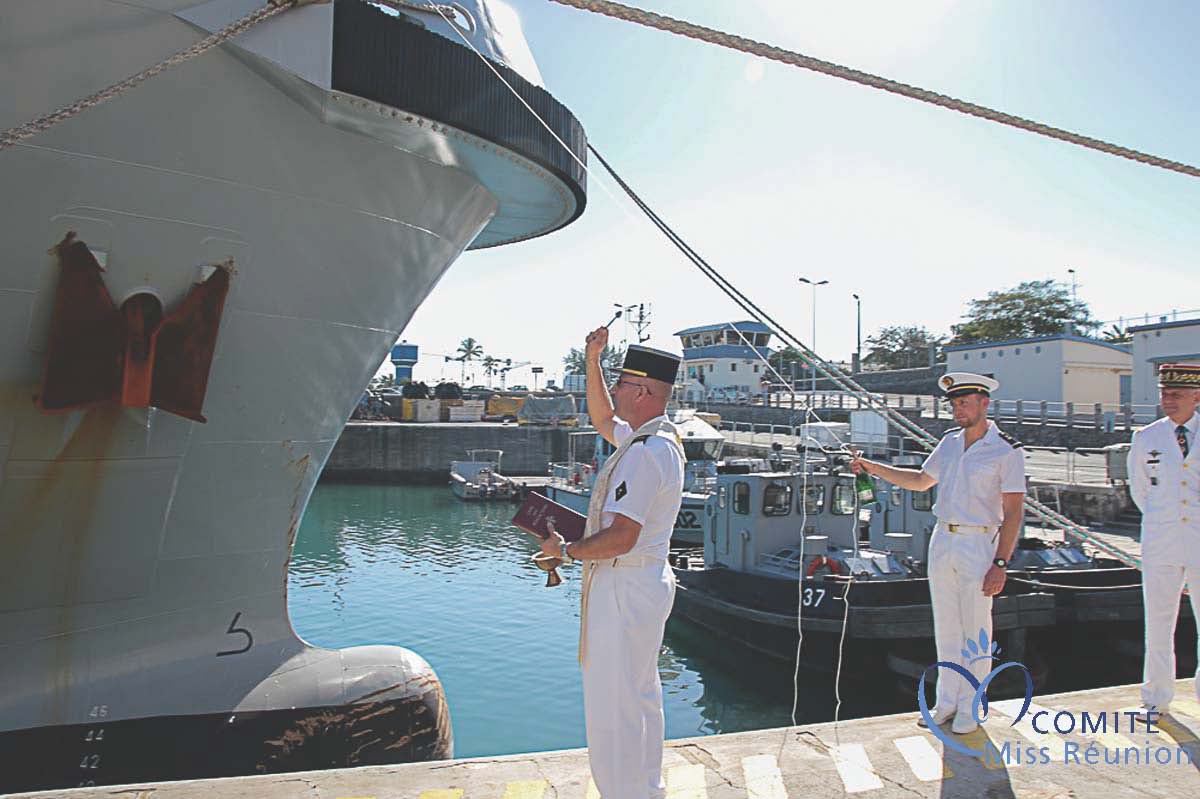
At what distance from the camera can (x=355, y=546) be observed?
20656mm

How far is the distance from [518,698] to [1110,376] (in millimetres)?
31499

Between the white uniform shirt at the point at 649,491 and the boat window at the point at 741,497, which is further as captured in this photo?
the boat window at the point at 741,497

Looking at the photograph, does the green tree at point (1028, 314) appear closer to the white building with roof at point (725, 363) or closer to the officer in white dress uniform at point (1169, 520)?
the white building with roof at point (725, 363)

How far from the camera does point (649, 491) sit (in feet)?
8.29

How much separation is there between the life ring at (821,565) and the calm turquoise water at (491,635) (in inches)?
56.3

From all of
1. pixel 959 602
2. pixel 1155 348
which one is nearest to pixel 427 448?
pixel 1155 348

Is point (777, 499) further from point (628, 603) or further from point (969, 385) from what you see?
point (628, 603)

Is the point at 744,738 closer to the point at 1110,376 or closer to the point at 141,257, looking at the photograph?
the point at 141,257

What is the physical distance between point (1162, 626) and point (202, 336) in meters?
5.10

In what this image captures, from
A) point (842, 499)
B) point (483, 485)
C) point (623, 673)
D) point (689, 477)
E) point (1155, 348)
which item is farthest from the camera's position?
point (1155, 348)

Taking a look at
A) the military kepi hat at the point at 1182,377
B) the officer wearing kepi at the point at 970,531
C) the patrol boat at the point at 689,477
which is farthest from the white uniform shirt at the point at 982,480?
the patrol boat at the point at 689,477

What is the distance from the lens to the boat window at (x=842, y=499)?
40.2 feet

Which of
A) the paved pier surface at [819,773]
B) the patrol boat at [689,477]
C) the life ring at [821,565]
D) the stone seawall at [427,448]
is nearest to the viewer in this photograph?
the paved pier surface at [819,773]

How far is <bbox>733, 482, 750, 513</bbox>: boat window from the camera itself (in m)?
12.1
